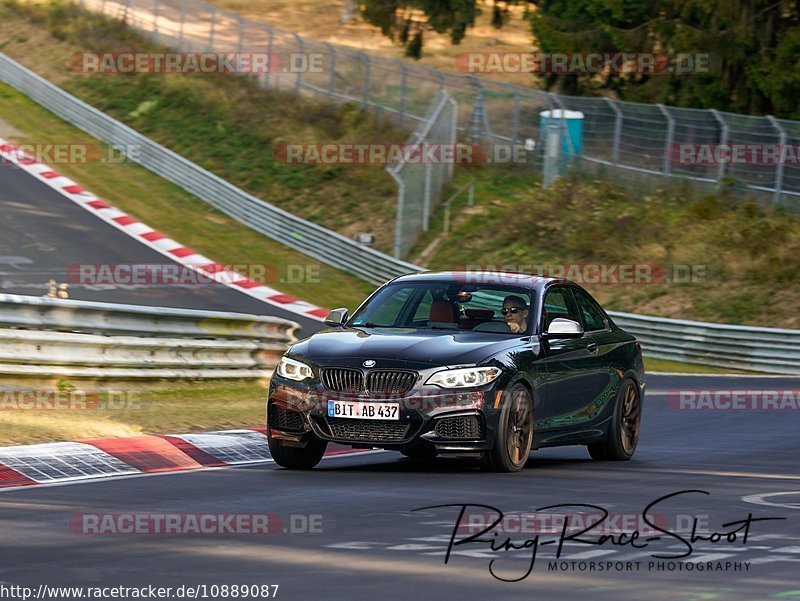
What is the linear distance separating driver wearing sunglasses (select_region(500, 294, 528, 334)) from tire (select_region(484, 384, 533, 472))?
63 cm

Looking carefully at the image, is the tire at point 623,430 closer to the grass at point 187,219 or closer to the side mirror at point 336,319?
the side mirror at point 336,319

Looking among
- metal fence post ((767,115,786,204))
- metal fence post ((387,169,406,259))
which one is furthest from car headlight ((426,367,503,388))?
metal fence post ((387,169,406,259))

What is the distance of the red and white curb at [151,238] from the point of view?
2936 cm

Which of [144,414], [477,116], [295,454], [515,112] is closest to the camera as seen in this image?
[295,454]

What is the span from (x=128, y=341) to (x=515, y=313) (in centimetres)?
509

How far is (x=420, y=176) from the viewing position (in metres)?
34.6

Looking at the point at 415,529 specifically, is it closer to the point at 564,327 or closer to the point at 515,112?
the point at 564,327

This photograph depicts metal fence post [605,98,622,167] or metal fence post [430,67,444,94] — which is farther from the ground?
metal fence post [430,67,444,94]

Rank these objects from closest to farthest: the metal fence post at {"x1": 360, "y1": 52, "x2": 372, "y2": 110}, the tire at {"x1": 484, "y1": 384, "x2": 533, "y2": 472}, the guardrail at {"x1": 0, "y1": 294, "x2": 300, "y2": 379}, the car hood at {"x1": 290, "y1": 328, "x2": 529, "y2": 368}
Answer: the car hood at {"x1": 290, "y1": 328, "x2": 529, "y2": 368}, the tire at {"x1": 484, "y1": 384, "x2": 533, "y2": 472}, the guardrail at {"x1": 0, "y1": 294, "x2": 300, "y2": 379}, the metal fence post at {"x1": 360, "y1": 52, "x2": 372, "y2": 110}

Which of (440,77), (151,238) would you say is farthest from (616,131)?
(151,238)

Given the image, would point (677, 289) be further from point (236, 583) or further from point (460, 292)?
point (236, 583)

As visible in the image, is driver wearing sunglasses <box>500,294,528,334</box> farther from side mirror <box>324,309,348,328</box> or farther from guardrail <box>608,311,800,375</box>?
guardrail <box>608,311,800,375</box>

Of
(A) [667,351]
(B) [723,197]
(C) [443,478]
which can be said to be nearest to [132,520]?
(C) [443,478]

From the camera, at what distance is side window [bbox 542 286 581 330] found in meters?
12.3
